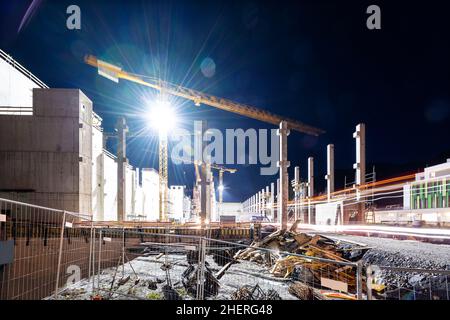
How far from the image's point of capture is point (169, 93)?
1902 inches

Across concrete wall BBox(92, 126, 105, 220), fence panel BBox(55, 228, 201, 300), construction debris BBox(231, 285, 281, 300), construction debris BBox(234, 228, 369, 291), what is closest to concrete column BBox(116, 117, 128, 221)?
concrete wall BBox(92, 126, 105, 220)

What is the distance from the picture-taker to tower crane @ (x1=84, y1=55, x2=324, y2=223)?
147 feet

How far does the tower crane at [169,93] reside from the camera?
4491 centimetres

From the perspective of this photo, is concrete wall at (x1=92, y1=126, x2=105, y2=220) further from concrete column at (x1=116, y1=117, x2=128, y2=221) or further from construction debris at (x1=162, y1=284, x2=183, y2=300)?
construction debris at (x1=162, y1=284, x2=183, y2=300)

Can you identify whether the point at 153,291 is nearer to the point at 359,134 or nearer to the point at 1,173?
the point at 359,134

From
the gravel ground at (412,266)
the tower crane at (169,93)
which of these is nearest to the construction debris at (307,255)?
the gravel ground at (412,266)

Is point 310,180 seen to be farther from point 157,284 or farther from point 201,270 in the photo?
point 201,270

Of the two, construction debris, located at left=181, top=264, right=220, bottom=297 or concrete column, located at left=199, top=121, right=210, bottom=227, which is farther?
concrete column, located at left=199, top=121, right=210, bottom=227

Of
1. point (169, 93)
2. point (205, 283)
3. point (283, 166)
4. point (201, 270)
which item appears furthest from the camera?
point (169, 93)

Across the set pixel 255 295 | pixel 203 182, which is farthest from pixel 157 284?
pixel 203 182

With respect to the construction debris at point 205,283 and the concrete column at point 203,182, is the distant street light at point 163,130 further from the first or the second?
the construction debris at point 205,283

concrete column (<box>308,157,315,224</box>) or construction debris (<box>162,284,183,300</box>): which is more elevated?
concrete column (<box>308,157,315,224</box>)

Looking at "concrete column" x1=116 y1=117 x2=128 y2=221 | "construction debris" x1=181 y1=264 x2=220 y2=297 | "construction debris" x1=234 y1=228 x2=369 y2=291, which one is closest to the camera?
"construction debris" x1=181 y1=264 x2=220 y2=297
